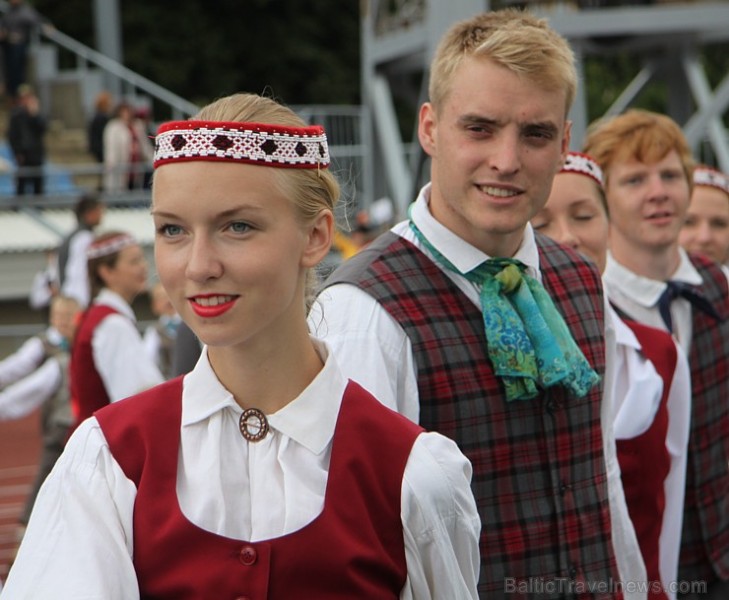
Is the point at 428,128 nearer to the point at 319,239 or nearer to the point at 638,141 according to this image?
the point at 319,239

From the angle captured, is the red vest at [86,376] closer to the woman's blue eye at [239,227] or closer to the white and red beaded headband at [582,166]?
the white and red beaded headband at [582,166]

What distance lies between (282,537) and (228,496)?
11 cm

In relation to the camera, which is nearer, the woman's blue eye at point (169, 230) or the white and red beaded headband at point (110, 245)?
the woman's blue eye at point (169, 230)

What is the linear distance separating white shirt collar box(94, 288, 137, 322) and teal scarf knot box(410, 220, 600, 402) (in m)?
3.67

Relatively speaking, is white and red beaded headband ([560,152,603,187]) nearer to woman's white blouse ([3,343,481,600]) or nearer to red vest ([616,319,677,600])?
red vest ([616,319,677,600])

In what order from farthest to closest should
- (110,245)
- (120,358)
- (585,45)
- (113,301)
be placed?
(585,45) → (110,245) → (113,301) → (120,358)

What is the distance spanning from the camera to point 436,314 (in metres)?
2.90

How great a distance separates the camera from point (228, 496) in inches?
88.4

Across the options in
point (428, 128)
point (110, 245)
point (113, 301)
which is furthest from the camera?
point (110, 245)

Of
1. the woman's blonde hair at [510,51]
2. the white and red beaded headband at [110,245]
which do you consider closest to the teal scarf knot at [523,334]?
the woman's blonde hair at [510,51]

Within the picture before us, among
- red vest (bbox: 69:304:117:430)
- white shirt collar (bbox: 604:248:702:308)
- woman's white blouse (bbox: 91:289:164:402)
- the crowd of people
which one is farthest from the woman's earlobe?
red vest (bbox: 69:304:117:430)

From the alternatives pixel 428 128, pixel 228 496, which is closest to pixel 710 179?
pixel 428 128

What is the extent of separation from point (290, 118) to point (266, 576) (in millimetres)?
785

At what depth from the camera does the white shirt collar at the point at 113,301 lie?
6.50m
